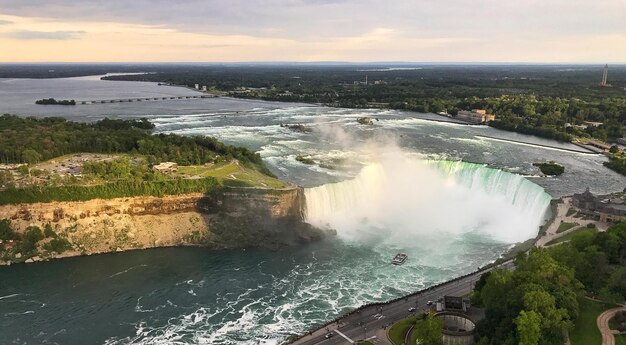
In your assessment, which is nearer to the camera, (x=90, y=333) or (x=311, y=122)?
(x=90, y=333)

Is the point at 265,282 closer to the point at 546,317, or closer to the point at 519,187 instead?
the point at 546,317

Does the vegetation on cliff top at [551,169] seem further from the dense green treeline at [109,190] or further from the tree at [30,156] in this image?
the tree at [30,156]

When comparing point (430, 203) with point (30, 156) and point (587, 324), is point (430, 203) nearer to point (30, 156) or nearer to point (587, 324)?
point (587, 324)

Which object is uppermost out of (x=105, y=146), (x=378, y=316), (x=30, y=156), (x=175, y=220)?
(x=30, y=156)

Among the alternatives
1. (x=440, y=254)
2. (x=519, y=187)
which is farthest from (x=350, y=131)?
(x=440, y=254)

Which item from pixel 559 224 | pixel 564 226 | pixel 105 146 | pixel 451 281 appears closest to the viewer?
pixel 451 281

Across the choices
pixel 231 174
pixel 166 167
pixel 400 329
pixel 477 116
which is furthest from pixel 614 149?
pixel 166 167
